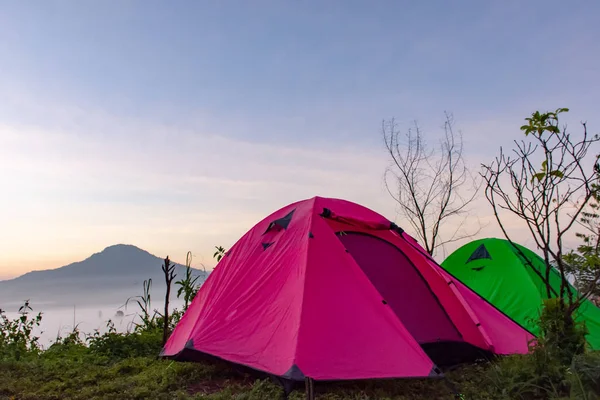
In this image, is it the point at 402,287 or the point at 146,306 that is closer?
the point at 402,287

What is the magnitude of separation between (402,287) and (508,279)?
2417 millimetres

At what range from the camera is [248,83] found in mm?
9594

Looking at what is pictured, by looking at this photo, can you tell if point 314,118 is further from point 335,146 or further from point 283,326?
point 283,326

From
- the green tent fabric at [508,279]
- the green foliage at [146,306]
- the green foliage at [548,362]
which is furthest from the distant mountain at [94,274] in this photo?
the green foliage at [548,362]

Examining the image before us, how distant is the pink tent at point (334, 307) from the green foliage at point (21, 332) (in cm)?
285

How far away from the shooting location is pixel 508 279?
649 centimetres

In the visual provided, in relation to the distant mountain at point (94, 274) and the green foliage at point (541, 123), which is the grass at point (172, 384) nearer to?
the green foliage at point (541, 123)

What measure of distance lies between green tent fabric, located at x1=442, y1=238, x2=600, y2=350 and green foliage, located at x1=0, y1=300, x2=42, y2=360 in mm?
6628

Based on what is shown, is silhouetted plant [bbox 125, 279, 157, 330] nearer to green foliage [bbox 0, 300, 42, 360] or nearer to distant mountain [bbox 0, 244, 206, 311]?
green foliage [bbox 0, 300, 42, 360]

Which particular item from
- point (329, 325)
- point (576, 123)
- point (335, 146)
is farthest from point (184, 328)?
point (335, 146)

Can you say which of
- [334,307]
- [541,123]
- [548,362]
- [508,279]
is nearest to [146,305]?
[334,307]

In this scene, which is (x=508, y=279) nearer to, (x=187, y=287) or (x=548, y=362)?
(x=548, y=362)

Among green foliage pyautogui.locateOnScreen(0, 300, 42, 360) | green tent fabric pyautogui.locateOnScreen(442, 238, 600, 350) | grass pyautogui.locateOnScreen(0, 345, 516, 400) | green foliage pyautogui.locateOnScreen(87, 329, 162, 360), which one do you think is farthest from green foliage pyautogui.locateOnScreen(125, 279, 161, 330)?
green tent fabric pyautogui.locateOnScreen(442, 238, 600, 350)

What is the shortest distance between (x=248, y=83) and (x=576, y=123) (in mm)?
7132
